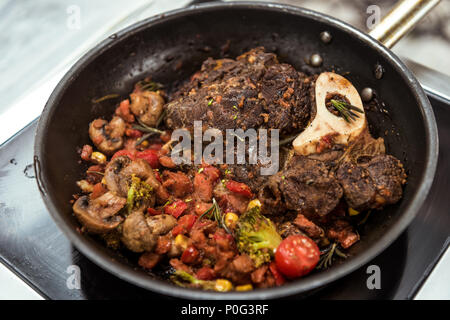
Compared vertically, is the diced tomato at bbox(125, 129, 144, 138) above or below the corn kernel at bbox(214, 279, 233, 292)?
above

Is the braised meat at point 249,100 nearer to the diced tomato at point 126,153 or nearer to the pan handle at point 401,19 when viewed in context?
the diced tomato at point 126,153

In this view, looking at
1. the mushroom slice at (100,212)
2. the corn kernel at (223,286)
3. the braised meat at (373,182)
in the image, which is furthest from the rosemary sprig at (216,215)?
the braised meat at (373,182)

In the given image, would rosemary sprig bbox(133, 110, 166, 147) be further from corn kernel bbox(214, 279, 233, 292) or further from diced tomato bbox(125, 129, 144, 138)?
corn kernel bbox(214, 279, 233, 292)

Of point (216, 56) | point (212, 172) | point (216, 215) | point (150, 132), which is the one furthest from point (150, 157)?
point (216, 56)

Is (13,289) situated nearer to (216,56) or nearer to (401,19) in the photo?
(216,56)

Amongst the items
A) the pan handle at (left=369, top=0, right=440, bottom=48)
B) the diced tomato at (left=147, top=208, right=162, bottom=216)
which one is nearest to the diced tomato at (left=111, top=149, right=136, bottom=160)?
the diced tomato at (left=147, top=208, right=162, bottom=216)
